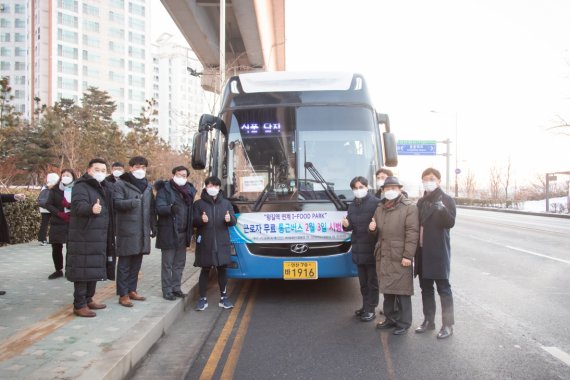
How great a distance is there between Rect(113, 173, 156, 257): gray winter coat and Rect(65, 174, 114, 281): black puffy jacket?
355 millimetres

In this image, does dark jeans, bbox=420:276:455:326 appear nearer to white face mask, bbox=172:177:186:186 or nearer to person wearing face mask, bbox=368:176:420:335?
person wearing face mask, bbox=368:176:420:335

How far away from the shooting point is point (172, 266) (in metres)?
6.14

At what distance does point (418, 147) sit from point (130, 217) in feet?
142

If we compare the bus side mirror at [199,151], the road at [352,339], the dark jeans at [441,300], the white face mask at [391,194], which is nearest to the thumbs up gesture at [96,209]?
the road at [352,339]

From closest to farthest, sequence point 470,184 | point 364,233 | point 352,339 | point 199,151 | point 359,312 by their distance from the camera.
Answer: point 352,339 < point 364,233 < point 359,312 < point 199,151 < point 470,184

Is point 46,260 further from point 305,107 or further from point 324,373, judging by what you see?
point 324,373

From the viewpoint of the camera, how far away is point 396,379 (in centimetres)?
389

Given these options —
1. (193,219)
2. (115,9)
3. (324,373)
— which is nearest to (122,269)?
(193,219)

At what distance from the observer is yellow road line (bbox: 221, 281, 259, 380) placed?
4051 millimetres

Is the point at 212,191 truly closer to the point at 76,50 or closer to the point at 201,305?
the point at 201,305

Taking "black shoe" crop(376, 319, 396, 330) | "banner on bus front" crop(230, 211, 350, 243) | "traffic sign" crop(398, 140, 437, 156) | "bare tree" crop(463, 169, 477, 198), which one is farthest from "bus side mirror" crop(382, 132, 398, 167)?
"bare tree" crop(463, 169, 477, 198)

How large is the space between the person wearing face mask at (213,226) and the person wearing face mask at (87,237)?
1.16 m

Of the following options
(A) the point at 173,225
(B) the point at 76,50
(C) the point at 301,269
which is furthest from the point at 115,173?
(B) the point at 76,50

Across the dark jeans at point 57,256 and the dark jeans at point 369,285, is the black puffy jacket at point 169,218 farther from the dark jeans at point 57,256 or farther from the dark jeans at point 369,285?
the dark jeans at point 57,256
